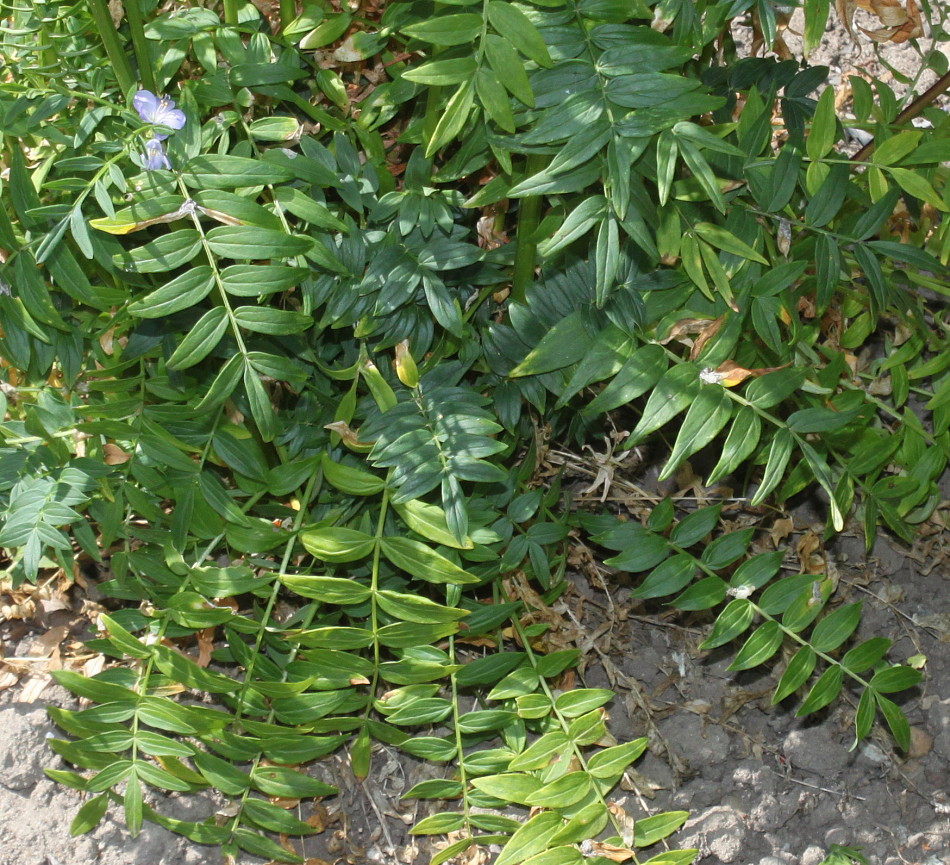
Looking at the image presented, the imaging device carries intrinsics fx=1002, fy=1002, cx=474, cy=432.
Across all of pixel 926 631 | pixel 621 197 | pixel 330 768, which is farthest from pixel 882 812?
pixel 621 197

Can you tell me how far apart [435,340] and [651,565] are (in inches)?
19.4

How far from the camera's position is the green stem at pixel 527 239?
1.33 meters

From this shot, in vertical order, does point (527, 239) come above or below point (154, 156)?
below

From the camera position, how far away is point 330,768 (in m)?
1.69

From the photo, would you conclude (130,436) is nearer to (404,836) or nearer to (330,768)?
(330,768)

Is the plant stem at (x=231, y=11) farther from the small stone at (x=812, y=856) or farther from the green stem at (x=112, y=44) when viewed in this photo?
the small stone at (x=812, y=856)

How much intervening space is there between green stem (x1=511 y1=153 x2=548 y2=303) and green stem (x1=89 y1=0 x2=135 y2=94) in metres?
0.57

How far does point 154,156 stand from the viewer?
1249mm

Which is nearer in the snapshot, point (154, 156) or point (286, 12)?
point (154, 156)

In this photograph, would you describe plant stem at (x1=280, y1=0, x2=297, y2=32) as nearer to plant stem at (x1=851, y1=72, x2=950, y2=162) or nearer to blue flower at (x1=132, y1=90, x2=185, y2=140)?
blue flower at (x1=132, y1=90, x2=185, y2=140)

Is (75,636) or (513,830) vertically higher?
(75,636)

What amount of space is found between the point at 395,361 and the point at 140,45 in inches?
22.6

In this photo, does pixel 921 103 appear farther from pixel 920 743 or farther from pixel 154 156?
pixel 154 156

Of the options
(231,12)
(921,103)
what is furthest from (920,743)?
(231,12)
